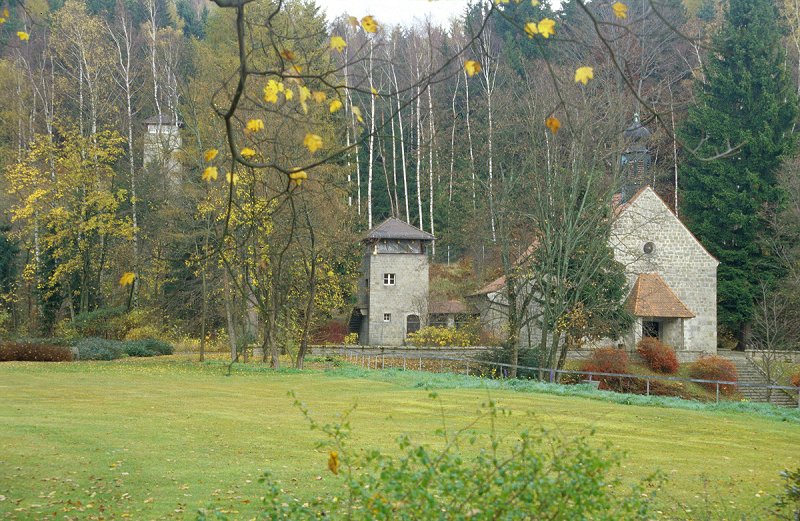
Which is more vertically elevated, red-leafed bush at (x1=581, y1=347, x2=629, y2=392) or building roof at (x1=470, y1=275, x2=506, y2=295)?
building roof at (x1=470, y1=275, x2=506, y2=295)

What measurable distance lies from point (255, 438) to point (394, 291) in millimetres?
36454

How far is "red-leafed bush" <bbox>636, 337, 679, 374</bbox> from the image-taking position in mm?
38500

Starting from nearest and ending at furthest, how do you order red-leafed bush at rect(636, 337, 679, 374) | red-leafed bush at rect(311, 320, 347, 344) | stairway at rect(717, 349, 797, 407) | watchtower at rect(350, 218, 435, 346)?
stairway at rect(717, 349, 797, 407) → red-leafed bush at rect(636, 337, 679, 374) → red-leafed bush at rect(311, 320, 347, 344) → watchtower at rect(350, 218, 435, 346)

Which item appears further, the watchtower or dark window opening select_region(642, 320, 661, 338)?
the watchtower

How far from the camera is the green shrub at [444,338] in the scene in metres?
41.8

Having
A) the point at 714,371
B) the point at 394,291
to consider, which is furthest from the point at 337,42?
the point at 394,291

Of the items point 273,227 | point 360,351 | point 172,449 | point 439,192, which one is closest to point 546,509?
point 172,449

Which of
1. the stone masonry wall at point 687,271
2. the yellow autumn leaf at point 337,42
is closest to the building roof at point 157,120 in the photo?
the stone masonry wall at point 687,271

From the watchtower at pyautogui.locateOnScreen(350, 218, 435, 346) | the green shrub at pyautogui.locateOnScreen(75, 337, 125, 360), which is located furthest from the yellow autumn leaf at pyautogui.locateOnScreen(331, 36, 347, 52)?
the watchtower at pyautogui.locateOnScreen(350, 218, 435, 346)

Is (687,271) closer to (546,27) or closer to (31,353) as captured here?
(31,353)

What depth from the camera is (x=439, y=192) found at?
54562 mm

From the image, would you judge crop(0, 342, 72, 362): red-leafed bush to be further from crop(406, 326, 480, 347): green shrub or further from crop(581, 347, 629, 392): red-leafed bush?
crop(581, 347, 629, 392): red-leafed bush

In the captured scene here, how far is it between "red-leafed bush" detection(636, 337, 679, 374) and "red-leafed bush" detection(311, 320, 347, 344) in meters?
14.7

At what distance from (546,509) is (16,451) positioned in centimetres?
771
